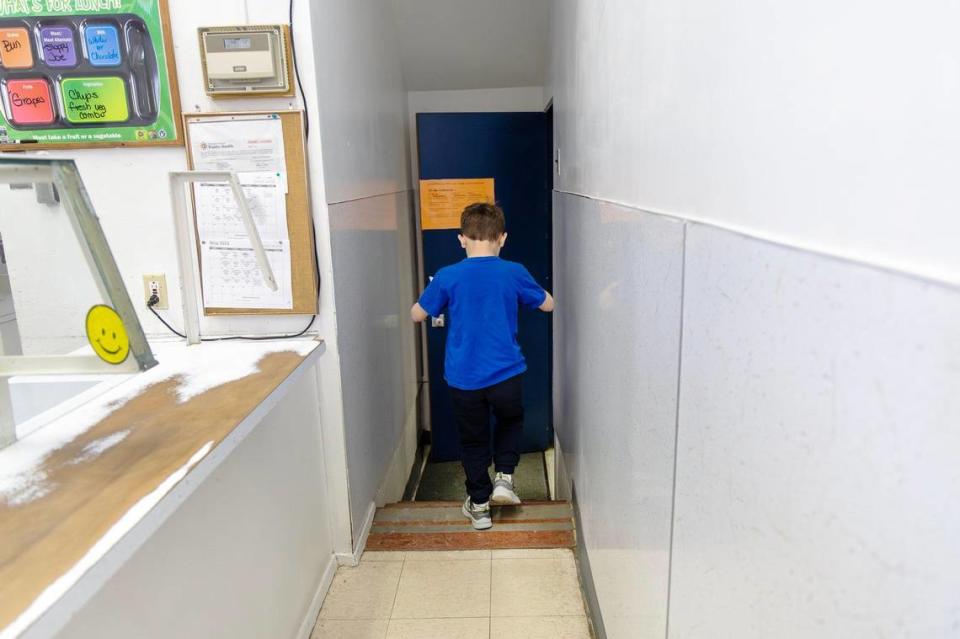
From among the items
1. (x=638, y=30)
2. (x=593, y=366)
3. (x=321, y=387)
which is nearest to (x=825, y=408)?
(x=638, y=30)

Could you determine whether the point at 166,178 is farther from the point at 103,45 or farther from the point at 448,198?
the point at 448,198

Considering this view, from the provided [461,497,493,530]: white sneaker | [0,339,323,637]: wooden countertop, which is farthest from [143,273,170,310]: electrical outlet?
[461,497,493,530]: white sneaker

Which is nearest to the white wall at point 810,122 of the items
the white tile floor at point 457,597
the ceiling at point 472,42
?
the white tile floor at point 457,597

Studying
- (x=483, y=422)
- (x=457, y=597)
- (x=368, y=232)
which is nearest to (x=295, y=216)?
(x=368, y=232)

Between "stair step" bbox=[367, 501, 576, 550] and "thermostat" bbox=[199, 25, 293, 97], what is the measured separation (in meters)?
1.67

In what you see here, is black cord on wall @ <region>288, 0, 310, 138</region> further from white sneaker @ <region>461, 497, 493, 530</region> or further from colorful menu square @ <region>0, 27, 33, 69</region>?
white sneaker @ <region>461, 497, 493, 530</region>

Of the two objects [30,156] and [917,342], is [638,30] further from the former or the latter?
[30,156]

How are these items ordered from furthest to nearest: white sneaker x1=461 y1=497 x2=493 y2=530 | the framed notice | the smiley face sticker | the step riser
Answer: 1. white sneaker x1=461 y1=497 x2=493 y2=530
2. the step riser
3. the framed notice
4. the smiley face sticker

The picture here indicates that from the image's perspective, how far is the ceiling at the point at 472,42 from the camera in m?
3.39

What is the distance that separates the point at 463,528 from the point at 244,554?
3.90 feet

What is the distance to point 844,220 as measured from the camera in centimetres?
52

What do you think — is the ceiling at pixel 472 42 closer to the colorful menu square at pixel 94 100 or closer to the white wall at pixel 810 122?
the colorful menu square at pixel 94 100

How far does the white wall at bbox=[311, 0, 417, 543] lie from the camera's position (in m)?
2.13

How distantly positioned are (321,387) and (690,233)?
4.97 feet
